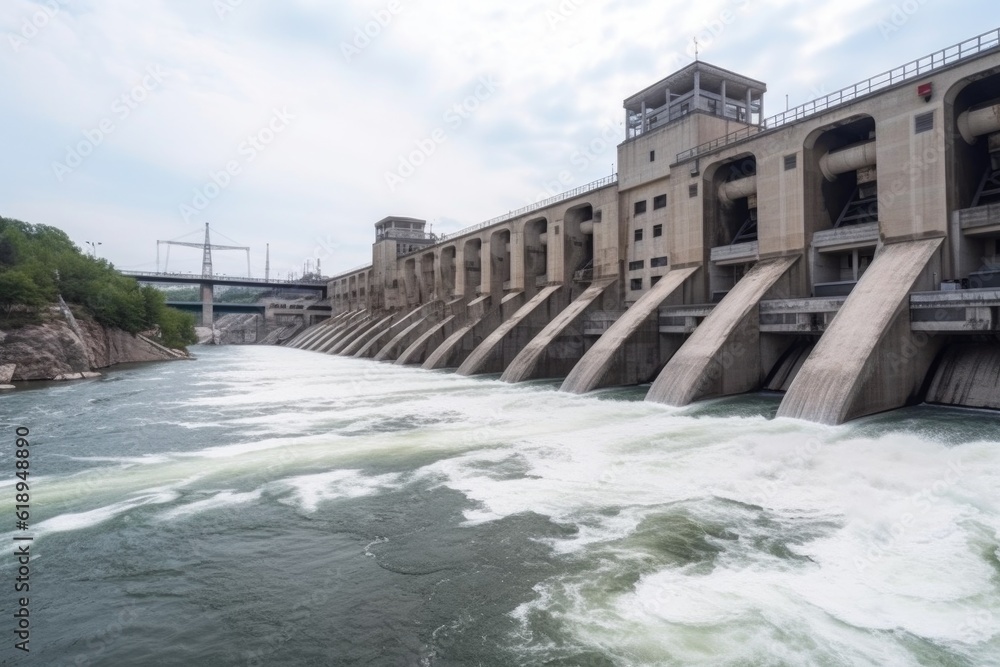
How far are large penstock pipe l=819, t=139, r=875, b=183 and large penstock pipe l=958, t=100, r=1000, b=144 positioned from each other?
2438 mm

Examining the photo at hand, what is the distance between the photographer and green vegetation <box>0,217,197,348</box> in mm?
28812

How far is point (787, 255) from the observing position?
20203 mm

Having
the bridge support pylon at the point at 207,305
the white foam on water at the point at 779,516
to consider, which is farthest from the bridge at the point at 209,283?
the white foam on water at the point at 779,516

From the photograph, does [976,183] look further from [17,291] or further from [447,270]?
[17,291]

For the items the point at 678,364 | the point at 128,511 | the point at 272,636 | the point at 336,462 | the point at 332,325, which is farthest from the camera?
the point at 332,325

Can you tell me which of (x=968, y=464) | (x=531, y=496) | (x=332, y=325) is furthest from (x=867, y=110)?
(x=332, y=325)

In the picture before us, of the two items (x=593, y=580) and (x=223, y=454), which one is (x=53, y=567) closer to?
(x=223, y=454)

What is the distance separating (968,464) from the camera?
9180mm

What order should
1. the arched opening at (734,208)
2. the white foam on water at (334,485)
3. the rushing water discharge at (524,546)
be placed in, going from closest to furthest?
the rushing water discharge at (524,546), the white foam on water at (334,485), the arched opening at (734,208)

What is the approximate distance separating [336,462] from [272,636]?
20.1ft

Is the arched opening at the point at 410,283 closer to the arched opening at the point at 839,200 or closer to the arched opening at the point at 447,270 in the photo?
the arched opening at the point at 447,270

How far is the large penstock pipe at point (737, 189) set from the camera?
74.9 feet

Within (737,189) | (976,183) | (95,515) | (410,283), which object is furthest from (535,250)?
(95,515)

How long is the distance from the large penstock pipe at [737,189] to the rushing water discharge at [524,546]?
12.4m
